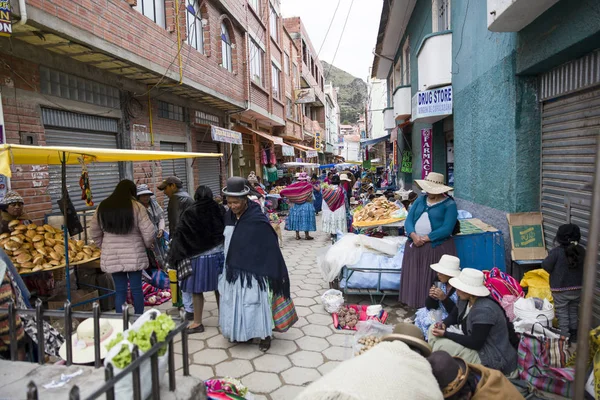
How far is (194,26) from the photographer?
993cm

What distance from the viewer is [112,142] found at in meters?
7.56

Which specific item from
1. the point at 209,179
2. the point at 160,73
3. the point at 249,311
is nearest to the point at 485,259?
the point at 249,311

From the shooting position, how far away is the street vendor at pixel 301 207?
9.80 m

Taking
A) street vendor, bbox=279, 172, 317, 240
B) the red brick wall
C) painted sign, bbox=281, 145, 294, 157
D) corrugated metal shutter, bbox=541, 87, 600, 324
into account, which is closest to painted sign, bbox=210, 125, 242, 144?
the red brick wall

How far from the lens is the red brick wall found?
544 cm

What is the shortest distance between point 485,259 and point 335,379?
423 centimetres

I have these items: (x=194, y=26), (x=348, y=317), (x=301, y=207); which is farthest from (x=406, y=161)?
(x=348, y=317)

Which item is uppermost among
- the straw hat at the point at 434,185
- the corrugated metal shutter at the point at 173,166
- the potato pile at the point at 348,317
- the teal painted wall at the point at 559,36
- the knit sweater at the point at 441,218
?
the teal painted wall at the point at 559,36

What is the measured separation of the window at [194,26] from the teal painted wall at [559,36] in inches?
303

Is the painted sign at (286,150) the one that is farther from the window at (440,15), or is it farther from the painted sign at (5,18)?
the painted sign at (5,18)

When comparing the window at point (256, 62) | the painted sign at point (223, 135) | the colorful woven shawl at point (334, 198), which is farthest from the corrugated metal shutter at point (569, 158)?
the window at point (256, 62)

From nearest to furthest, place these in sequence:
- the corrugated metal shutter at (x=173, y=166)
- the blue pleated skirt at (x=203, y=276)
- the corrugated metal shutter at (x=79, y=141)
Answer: the blue pleated skirt at (x=203, y=276) < the corrugated metal shutter at (x=79, y=141) < the corrugated metal shutter at (x=173, y=166)

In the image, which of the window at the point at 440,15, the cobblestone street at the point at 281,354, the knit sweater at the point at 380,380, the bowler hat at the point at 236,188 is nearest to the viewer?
the knit sweater at the point at 380,380

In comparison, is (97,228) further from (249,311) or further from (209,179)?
(209,179)
